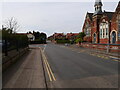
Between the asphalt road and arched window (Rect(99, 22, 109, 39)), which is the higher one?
arched window (Rect(99, 22, 109, 39))

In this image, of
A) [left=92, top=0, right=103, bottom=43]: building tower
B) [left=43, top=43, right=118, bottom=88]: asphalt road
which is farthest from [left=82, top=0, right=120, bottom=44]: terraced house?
[left=43, top=43, right=118, bottom=88]: asphalt road

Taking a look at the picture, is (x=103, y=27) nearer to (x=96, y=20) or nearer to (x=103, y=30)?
(x=103, y=30)

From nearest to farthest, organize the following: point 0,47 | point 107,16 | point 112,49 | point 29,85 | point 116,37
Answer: point 29,85 → point 0,47 → point 112,49 → point 116,37 → point 107,16

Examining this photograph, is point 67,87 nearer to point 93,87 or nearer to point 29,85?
point 93,87

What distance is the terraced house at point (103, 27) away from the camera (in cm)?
3588

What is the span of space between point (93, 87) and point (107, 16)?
40.7 metres

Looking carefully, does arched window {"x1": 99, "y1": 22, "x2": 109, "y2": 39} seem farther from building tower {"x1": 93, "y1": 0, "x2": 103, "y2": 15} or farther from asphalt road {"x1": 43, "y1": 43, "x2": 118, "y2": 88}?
asphalt road {"x1": 43, "y1": 43, "x2": 118, "y2": 88}

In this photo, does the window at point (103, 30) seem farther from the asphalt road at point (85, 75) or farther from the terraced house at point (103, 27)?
the asphalt road at point (85, 75)

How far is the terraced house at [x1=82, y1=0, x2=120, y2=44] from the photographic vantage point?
3588 cm

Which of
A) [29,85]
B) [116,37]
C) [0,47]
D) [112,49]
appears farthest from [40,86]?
[116,37]

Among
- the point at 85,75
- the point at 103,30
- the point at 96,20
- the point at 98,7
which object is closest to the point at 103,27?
the point at 103,30

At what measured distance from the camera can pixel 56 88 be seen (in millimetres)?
5434

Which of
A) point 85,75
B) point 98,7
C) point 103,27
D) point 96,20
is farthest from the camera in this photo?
point 98,7

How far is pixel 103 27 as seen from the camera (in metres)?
44.3
